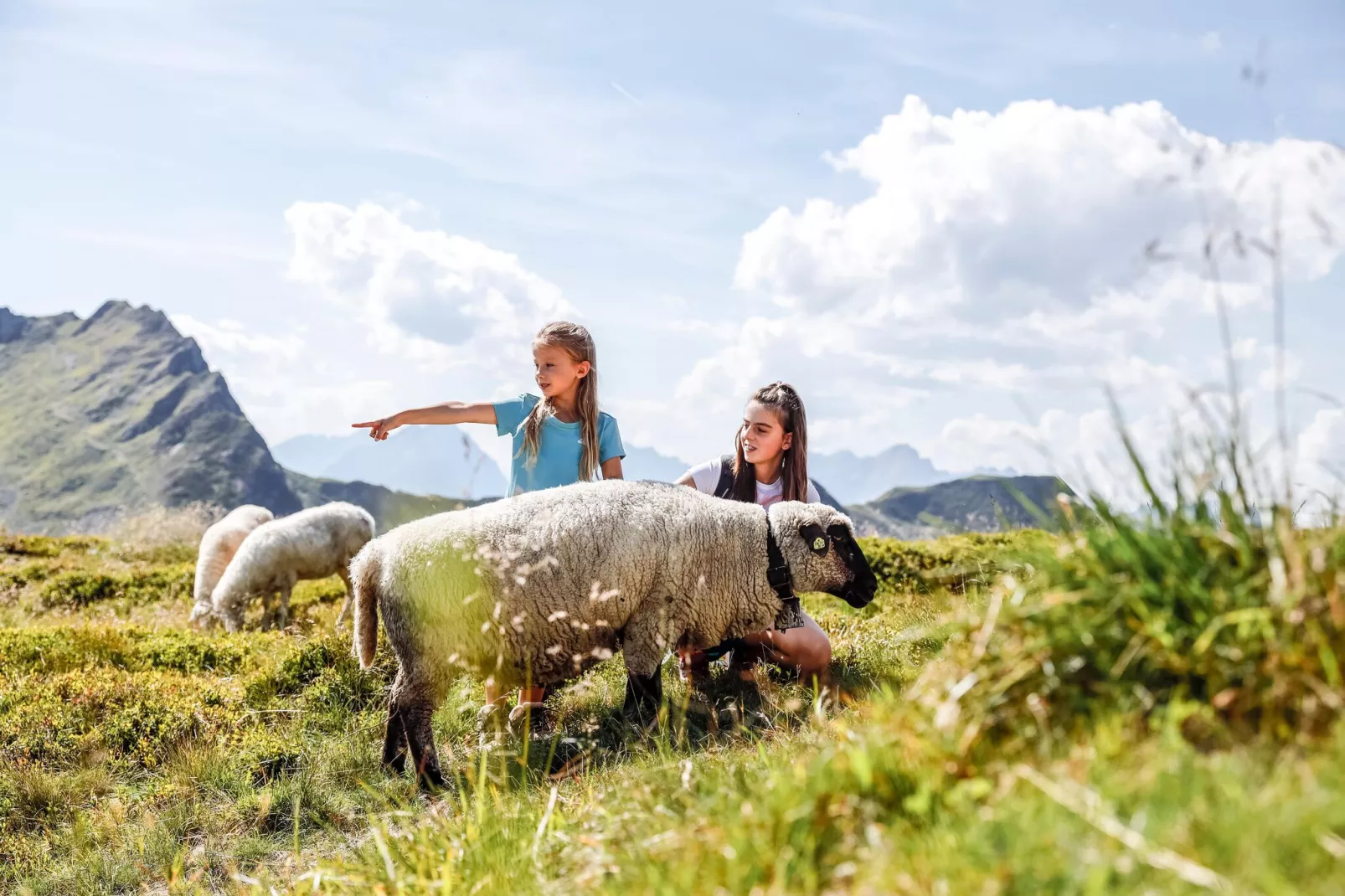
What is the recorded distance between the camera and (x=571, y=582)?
212 inches

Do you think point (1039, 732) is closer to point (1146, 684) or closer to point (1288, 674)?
point (1146, 684)

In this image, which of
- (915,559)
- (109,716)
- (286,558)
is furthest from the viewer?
(915,559)

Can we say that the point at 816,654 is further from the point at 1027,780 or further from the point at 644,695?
the point at 1027,780

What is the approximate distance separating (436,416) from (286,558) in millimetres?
6991

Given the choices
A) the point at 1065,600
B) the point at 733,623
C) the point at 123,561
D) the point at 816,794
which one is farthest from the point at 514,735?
the point at 123,561

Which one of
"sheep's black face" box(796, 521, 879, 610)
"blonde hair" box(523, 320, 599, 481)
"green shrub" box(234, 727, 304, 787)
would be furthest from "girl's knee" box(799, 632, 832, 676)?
"green shrub" box(234, 727, 304, 787)

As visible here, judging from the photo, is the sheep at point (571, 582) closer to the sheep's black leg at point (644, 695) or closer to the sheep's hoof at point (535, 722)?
the sheep's black leg at point (644, 695)

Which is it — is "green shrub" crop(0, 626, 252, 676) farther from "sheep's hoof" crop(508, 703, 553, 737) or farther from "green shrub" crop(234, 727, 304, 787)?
"sheep's hoof" crop(508, 703, 553, 737)

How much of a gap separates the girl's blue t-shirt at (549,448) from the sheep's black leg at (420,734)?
5.71 ft

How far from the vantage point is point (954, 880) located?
181 cm

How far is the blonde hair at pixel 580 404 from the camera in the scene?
6.71m

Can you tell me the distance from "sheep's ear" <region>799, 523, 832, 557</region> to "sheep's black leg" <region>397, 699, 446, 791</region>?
2410 mm

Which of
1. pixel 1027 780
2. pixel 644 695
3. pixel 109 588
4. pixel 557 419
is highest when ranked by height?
pixel 557 419

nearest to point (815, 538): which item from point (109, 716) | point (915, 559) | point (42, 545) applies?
point (109, 716)
